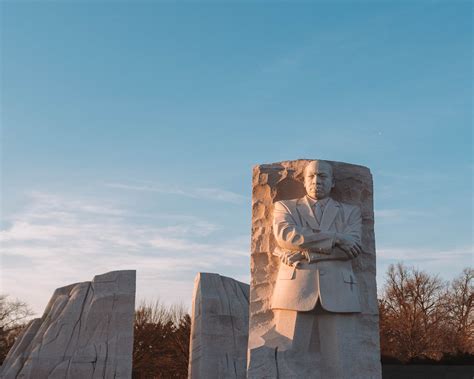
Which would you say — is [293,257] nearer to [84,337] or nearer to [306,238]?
[306,238]

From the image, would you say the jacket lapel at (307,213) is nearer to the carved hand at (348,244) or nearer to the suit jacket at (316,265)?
the suit jacket at (316,265)

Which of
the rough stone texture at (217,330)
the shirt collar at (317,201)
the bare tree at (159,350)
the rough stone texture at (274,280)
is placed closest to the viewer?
the rough stone texture at (274,280)

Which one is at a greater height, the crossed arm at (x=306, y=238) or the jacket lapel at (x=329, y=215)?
the jacket lapel at (x=329, y=215)

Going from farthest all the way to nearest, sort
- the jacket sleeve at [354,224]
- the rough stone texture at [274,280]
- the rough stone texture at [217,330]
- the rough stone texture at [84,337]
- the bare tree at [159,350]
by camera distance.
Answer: the bare tree at [159,350] → the rough stone texture at [217,330] → the rough stone texture at [84,337] → the jacket sleeve at [354,224] → the rough stone texture at [274,280]

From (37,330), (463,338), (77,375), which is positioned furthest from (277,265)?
(463,338)

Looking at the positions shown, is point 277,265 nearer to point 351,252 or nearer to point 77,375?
point 351,252

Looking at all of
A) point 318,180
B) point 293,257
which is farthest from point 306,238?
point 318,180

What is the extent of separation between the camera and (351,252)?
6.08m

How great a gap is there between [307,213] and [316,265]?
23.4 inches

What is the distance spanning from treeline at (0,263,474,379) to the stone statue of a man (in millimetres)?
16468

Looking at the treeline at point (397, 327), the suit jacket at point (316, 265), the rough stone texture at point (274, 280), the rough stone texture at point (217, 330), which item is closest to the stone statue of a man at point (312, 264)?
the suit jacket at point (316, 265)

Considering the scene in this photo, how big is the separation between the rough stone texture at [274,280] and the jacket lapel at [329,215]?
1.32 feet

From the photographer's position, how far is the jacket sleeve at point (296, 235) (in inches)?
237

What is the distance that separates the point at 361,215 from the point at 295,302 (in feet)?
4.59
